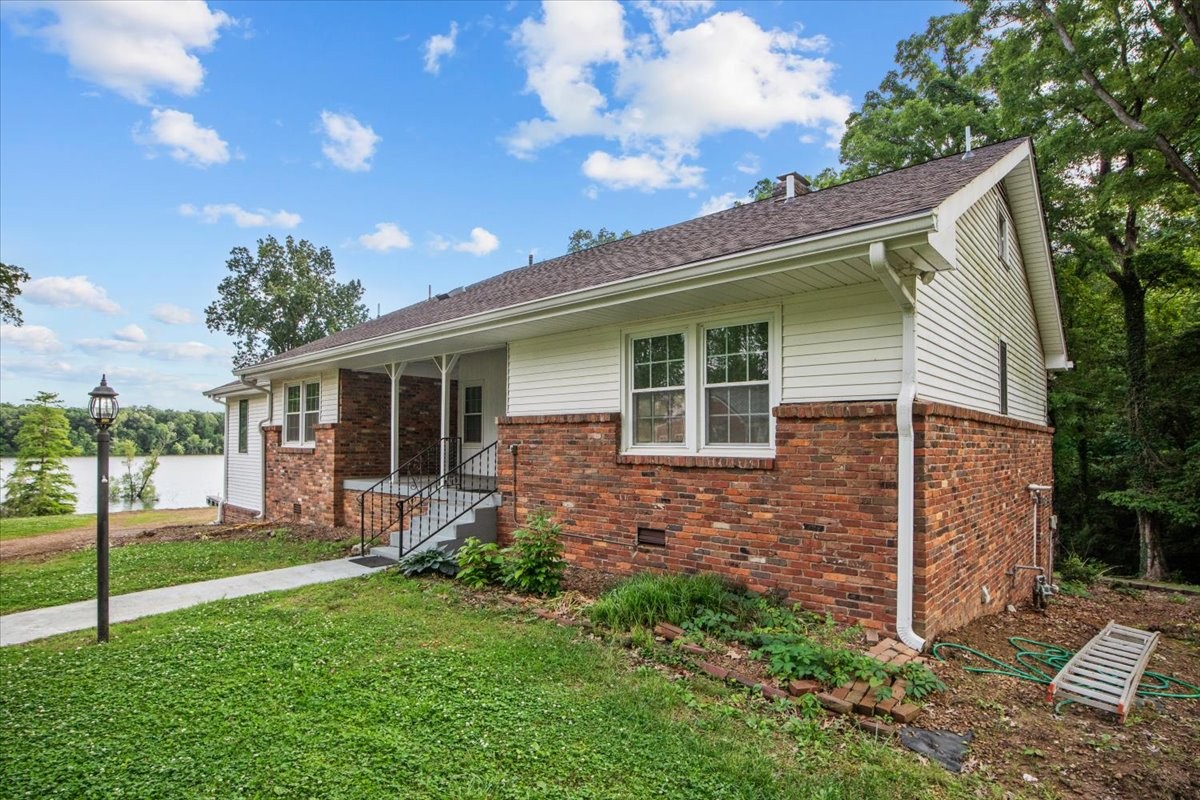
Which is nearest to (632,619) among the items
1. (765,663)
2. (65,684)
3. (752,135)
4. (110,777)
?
(765,663)

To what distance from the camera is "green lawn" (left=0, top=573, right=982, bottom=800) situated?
113 inches

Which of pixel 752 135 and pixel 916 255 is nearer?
pixel 916 255

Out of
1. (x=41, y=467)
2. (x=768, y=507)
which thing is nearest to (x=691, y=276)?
(x=768, y=507)

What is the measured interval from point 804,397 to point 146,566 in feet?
30.6

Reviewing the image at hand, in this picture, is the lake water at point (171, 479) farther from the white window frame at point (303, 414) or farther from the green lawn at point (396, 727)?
the green lawn at point (396, 727)

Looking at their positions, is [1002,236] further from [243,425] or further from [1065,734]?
[243,425]

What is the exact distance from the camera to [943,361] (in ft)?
18.6

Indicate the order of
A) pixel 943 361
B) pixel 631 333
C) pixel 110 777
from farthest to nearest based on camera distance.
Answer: pixel 631 333 → pixel 943 361 → pixel 110 777

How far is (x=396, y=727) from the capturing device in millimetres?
3424

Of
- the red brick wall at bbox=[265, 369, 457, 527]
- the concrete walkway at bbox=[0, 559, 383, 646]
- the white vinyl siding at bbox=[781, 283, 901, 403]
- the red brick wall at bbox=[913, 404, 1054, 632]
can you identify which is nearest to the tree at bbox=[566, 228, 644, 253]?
the red brick wall at bbox=[265, 369, 457, 527]

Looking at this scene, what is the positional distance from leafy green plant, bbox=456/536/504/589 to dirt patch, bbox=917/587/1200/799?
15.0ft

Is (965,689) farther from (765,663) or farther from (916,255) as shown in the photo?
(916,255)

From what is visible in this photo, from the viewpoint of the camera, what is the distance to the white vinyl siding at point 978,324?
544 centimetres

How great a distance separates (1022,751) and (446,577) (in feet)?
19.6
